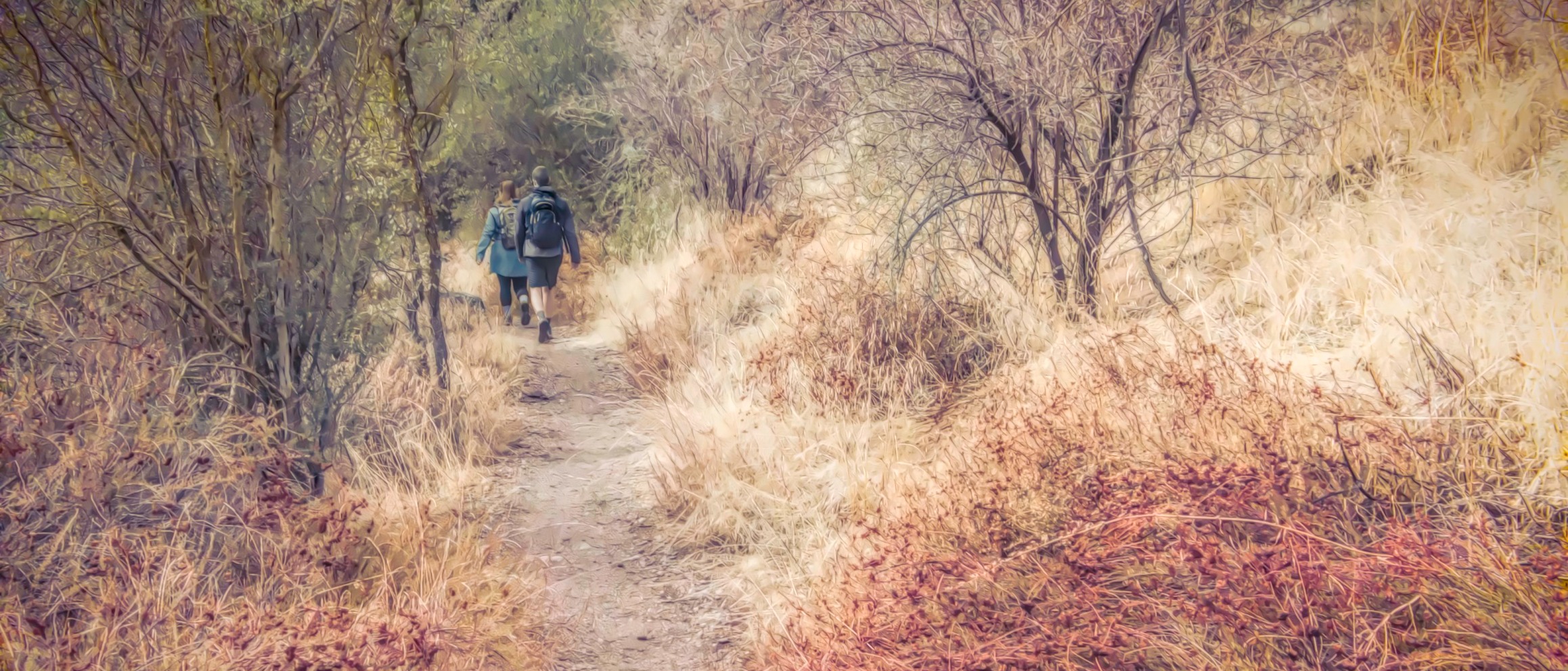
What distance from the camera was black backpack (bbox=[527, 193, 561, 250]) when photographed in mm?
8227

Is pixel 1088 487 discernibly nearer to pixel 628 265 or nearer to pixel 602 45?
pixel 628 265

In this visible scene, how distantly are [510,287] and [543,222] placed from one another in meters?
1.25

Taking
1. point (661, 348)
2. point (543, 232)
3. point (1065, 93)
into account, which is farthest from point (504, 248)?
point (1065, 93)

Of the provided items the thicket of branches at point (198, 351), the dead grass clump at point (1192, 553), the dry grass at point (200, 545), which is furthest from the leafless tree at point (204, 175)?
the dead grass clump at point (1192, 553)

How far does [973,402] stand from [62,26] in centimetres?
417

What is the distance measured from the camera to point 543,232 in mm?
8234

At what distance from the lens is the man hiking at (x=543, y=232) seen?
8.23 meters

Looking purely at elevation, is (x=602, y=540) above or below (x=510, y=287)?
below

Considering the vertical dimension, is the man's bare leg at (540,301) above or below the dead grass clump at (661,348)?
Answer: above

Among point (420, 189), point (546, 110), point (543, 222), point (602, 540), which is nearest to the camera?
point (602, 540)

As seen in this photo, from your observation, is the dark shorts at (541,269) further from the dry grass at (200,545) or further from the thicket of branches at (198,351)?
the dry grass at (200,545)

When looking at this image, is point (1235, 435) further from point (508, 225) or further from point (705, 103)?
point (705, 103)

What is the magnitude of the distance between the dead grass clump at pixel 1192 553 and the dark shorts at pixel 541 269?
19.2ft

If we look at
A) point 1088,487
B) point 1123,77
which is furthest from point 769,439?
point 1123,77
